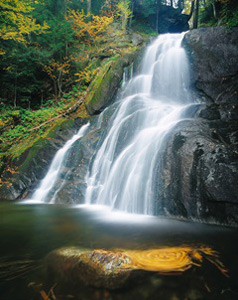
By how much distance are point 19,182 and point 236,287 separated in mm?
7394

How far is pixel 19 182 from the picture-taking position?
7.77 m

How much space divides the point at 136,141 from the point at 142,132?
558mm

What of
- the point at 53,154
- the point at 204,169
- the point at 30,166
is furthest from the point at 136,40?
Answer: the point at 204,169

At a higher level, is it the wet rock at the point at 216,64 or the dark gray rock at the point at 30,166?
the wet rock at the point at 216,64

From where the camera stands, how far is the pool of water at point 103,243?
2.02m

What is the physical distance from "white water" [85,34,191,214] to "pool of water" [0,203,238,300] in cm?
68

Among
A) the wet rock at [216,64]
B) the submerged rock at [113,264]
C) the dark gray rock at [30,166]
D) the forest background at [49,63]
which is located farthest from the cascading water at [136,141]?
the forest background at [49,63]

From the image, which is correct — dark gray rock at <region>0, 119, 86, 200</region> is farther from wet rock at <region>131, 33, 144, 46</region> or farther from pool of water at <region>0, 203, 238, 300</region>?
wet rock at <region>131, 33, 144, 46</region>

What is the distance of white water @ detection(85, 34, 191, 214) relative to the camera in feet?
17.8

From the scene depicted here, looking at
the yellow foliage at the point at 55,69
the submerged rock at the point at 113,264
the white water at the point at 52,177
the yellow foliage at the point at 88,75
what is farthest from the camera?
the yellow foliage at the point at 55,69

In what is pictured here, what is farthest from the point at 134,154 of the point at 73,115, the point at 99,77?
the point at 99,77

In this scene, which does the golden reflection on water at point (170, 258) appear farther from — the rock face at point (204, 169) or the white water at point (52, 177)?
the white water at point (52, 177)

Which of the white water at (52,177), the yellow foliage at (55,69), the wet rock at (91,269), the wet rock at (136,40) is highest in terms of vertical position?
the wet rock at (136,40)

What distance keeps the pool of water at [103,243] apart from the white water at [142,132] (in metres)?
0.68
